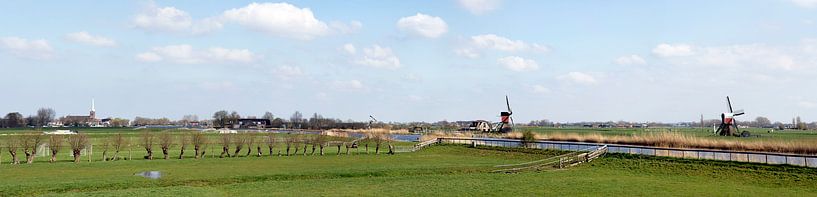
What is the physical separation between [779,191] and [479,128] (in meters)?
137

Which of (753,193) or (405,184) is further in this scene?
(405,184)

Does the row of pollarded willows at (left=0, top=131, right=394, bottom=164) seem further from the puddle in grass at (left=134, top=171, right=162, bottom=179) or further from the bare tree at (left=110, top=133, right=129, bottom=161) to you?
the puddle in grass at (left=134, top=171, right=162, bottom=179)

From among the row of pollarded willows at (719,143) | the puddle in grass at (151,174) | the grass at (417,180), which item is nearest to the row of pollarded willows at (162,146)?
the grass at (417,180)

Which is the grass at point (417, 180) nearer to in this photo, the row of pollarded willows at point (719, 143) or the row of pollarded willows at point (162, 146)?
the row of pollarded willows at point (162, 146)

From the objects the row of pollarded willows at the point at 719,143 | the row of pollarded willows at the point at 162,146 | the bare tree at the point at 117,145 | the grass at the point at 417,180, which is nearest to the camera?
the grass at the point at 417,180

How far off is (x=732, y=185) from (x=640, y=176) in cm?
687

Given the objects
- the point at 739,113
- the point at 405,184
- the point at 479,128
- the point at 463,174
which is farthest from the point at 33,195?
the point at 479,128

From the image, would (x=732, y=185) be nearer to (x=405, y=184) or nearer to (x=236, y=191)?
(x=405, y=184)

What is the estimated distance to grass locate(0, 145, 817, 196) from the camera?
3080 centimetres

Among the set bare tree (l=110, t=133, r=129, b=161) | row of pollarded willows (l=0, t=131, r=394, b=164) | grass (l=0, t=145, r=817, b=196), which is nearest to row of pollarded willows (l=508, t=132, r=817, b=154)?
grass (l=0, t=145, r=817, b=196)

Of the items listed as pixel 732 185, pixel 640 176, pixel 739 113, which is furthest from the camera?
pixel 739 113

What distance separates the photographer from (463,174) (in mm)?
41844

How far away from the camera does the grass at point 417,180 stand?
30.8 m

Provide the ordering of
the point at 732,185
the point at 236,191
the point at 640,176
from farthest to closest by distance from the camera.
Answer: the point at 640,176 < the point at 732,185 < the point at 236,191
